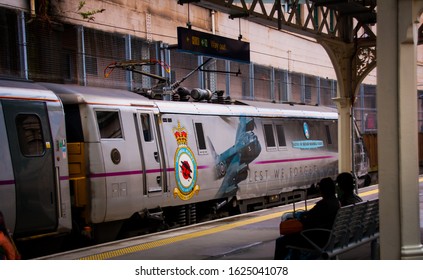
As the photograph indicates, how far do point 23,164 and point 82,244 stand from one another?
8.02 ft

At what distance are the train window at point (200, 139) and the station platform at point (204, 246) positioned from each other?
5.17 feet

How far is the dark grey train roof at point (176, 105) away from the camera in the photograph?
10723 millimetres

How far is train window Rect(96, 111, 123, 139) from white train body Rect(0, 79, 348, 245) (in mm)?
17

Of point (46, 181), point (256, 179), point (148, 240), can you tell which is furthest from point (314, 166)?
point (46, 181)

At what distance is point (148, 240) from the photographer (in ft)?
34.8

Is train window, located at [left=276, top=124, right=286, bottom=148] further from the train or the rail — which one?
the rail

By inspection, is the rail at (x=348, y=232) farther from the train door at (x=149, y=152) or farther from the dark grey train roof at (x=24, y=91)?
the dark grey train roof at (x=24, y=91)

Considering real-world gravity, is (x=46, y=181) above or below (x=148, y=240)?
above

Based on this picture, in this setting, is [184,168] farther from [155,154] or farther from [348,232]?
[348,232]

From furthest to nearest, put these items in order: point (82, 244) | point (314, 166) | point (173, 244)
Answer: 1. point (314, 166)
2. point (82, 244)
3. point (173, 244)

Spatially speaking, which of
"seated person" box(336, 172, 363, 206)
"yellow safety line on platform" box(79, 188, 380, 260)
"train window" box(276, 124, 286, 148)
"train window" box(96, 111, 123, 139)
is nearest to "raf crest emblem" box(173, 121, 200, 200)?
"yellow safety line on platform" box(79, 188, 380, 260)

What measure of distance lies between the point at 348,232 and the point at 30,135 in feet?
15.9

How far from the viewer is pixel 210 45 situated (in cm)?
1208

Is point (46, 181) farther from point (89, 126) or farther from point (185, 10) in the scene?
point (185, 10)
